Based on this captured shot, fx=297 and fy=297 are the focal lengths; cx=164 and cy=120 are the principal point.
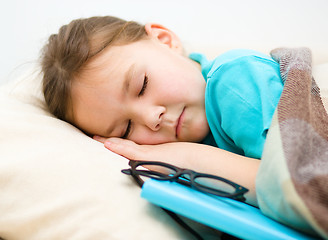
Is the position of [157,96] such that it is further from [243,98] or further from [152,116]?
[243,98]

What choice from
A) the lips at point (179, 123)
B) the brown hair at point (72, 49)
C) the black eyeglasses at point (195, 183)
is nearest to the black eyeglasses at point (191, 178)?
the black eyeglasses at point (195, 183)

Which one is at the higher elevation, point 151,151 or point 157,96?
point 157,96

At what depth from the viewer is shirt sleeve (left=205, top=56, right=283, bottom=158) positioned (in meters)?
0.63

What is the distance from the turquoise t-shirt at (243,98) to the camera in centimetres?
64

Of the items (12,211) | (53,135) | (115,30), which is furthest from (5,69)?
(12,211)

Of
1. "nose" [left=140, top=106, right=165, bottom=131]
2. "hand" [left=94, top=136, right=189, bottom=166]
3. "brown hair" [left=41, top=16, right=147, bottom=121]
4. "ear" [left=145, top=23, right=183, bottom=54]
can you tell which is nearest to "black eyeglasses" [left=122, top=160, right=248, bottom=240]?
"hand" [left=94, top=136, right=189, bottom=166]

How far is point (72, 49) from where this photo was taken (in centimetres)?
80

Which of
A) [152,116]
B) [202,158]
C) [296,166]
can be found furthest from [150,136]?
[296,166]

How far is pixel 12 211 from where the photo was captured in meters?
0.51

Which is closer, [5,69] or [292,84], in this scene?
[292,84]

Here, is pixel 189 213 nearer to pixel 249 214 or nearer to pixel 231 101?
pixel 249 214

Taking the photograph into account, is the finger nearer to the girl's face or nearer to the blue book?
the girl's face

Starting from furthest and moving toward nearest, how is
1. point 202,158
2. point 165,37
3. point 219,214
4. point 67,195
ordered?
1. point 165,37
2. point 202,158
3. point 67,195
4. point 219,214

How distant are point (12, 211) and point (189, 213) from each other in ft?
1.03
